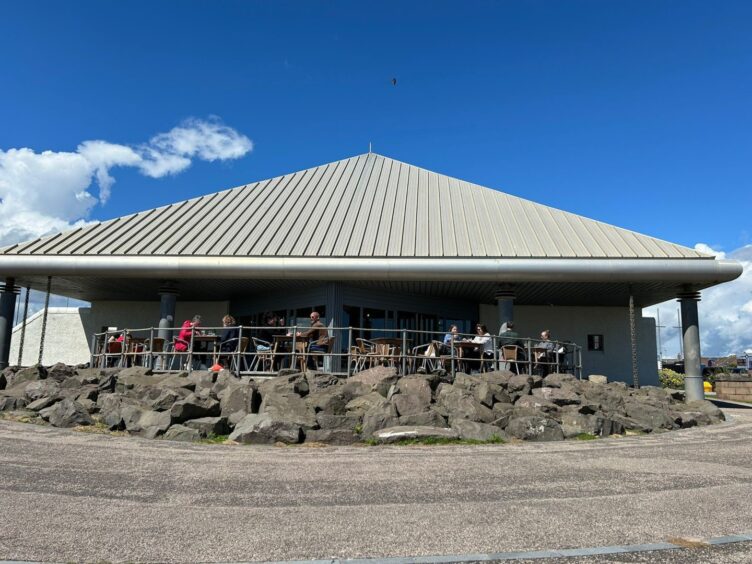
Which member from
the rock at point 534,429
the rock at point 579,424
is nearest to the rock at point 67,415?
the rock at point 534,429

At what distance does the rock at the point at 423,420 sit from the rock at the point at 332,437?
36.8 inches

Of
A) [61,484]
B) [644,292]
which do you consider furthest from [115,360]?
[644,292]

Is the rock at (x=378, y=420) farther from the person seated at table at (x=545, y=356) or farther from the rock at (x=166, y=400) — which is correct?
the person seated at table at (x=545, y=356)

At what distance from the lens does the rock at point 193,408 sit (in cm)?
878

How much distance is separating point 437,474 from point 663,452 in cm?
366

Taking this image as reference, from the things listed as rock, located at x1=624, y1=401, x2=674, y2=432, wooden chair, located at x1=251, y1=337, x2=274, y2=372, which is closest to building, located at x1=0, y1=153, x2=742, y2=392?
wooden chair, located at x1=251, y1=337, x2=274, y2=372

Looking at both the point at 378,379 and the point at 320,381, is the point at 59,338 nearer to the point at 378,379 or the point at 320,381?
the point at 320,381

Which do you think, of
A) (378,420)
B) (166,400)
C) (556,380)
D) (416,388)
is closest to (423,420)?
(378,420)

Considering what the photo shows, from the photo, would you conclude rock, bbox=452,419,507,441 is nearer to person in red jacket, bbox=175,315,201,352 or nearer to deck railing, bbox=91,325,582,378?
deck railing, bbox=91,325,582,378

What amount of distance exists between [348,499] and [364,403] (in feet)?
14.7

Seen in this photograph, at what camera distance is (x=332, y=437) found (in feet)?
27.4

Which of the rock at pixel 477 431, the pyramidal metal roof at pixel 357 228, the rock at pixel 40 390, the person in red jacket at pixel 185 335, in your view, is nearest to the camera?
the rock at pixel 477 431

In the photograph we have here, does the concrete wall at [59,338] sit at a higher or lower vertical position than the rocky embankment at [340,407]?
higher

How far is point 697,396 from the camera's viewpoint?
47.1 ft
